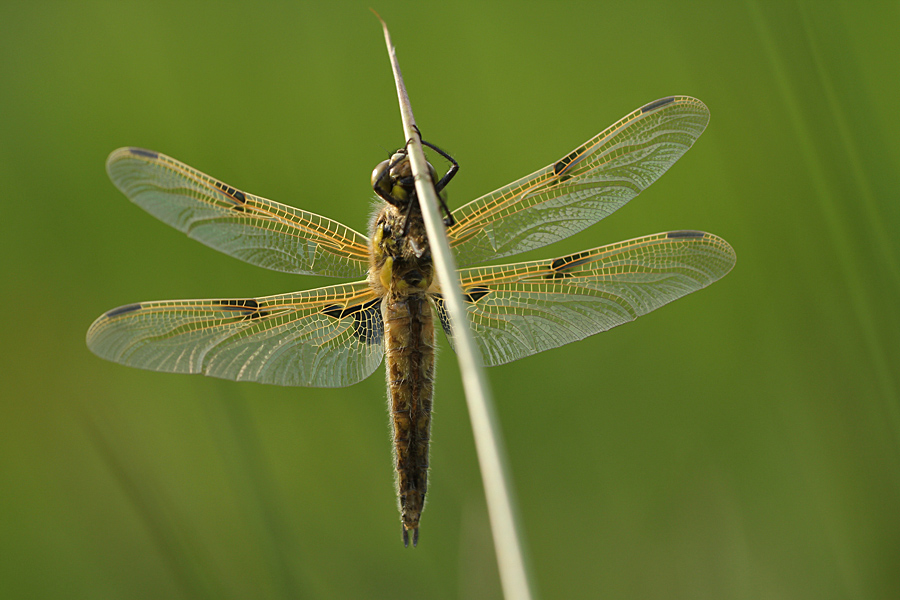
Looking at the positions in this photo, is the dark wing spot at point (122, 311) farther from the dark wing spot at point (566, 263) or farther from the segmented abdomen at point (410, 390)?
the dark wing spot at point (566, 263)

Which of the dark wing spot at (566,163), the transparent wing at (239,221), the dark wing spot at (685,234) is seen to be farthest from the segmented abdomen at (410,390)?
Answer: the dark wing spot at (685,234)

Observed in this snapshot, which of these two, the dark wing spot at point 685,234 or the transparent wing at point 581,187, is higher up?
the transparent wing at point 581,187

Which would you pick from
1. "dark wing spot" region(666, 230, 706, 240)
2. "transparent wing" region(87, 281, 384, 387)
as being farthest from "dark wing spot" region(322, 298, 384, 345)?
"dark wing spot" region(666, 230, 706, 240)

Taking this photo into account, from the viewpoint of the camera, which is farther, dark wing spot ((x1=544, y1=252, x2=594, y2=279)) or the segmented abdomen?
dark wing spot ((x1=544, y1=252, x2=594, y2=279))

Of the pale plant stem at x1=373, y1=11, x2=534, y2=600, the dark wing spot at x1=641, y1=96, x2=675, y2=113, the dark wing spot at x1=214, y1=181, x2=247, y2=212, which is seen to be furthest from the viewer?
the dark wing spot at x1=214, y1=181, x2=247, y2=212

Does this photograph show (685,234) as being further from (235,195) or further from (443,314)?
(235,195)

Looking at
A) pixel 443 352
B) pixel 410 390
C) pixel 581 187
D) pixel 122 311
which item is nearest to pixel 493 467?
pixel 410 390

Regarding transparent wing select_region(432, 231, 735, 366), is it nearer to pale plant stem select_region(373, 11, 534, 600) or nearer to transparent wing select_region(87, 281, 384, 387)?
transparent wing select_region(87, 281, 384, 387)
